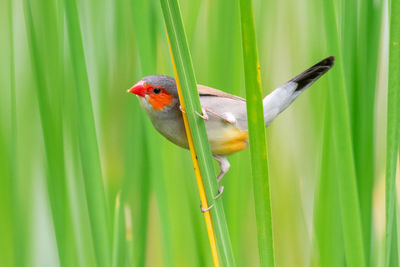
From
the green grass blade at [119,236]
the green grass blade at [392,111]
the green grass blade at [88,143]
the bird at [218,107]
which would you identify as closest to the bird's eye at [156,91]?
the bird at [218,107]

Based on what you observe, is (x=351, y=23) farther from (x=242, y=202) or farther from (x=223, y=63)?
(x=242, y=202)

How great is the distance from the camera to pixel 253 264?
1.37 m

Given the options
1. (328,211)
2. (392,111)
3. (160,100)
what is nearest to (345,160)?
(392,111)

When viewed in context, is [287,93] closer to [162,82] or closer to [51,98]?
[162,82]

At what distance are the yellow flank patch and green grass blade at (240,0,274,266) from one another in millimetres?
336

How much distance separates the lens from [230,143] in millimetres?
1058

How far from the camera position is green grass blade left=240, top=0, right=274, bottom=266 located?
68 centimetres

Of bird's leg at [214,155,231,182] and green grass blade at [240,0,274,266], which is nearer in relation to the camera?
green grass blade at [240,0,274,266]

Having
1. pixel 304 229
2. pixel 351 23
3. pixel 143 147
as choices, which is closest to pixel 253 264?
pixel 304 229

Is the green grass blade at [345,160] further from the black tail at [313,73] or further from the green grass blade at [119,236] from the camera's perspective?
the green grass blade at [119,236]

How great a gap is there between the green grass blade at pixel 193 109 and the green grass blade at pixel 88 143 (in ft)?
0.75

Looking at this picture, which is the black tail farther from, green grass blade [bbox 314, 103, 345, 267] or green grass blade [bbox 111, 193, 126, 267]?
green grass blade [bbox 111, 193, 126, 267]

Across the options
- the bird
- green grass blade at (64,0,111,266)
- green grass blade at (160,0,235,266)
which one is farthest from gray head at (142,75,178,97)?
green grass blade at (160,0,235,266)

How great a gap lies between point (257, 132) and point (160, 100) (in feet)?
1.13
